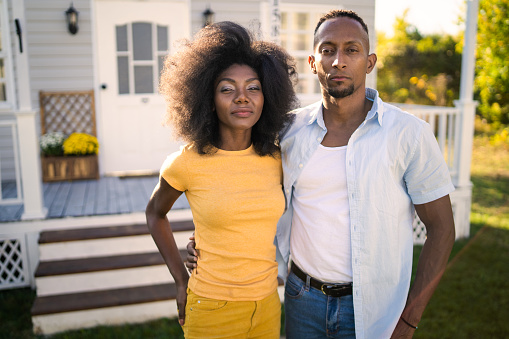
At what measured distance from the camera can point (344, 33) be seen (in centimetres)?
179

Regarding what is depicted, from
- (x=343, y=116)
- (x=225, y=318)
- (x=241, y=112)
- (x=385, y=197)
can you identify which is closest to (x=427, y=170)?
(x=385, y=197)

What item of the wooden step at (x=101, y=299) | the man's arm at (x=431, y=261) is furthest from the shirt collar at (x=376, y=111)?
the wooden step at (x=101, y=299)

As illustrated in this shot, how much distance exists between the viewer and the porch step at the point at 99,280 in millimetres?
3635

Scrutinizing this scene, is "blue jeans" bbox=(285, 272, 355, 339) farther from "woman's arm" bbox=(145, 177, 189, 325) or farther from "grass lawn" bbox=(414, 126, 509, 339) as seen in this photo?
"grass lawn" bbox=(414, 126, 509, 339)

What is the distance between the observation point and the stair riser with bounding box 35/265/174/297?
12.3 ft

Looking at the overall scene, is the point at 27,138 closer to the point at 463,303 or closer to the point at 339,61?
the point at 339,61

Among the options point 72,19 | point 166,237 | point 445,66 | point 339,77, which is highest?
point 72,19

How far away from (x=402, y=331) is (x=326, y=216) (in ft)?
1.63

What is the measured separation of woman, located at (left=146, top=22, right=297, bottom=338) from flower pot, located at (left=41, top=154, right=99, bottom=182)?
4.15m

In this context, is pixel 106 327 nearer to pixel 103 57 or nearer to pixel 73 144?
pixel 73 144

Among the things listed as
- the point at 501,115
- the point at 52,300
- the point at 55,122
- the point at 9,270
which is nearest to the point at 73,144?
the point at 55,122

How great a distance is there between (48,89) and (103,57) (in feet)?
2.58

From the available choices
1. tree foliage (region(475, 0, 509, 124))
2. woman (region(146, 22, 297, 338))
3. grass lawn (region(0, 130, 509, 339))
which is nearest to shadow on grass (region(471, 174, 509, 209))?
grass lawn (region(0, 130, 509, 339))

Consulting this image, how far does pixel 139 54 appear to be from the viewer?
Answer: 621 centimetres
